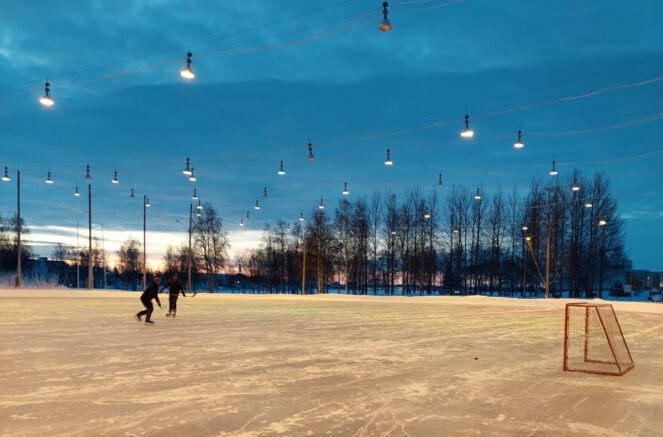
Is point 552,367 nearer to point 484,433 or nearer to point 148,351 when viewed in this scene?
point 484,433

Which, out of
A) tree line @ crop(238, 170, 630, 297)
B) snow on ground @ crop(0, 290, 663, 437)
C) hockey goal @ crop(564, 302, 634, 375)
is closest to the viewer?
snow on ground @ crop(0, 290, 663, 437)

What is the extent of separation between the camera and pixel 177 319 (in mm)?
19203

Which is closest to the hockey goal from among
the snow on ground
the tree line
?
the snow on ground

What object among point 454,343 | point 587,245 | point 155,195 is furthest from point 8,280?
point 587,245

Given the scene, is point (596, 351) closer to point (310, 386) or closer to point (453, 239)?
point (310, 386)

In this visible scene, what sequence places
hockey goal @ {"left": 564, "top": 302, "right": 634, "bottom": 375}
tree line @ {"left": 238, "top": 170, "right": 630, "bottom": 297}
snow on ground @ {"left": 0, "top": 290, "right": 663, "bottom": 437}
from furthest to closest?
tree line @ {"left": 238, "top": 170, "right": 630, "bottom": 297}, hockey goal @ {"left": 564, "top": 302, "right": 634, "bottom": 375}, snow on ground @ {"left": 0, "top": 290, "right": 663, "bottom": 437}

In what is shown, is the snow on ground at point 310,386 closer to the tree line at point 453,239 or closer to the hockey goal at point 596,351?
the hockey goal at point 596,351

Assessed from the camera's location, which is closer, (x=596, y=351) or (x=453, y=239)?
(x=596, y=351)

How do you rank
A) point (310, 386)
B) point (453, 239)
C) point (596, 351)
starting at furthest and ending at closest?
point (453, 239), point (596, 351), point (310, 386)

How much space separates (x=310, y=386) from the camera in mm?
7738

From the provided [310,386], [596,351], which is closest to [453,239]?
[596,351]

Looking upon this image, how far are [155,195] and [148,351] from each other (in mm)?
38584

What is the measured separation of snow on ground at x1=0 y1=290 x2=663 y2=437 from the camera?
5770mm

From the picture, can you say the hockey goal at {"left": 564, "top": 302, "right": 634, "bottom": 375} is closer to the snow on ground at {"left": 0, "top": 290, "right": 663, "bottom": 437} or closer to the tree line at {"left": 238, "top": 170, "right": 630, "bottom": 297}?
the snow on ground at {"left": 0, "top": 290, "right": 663, "bottom": 437}
